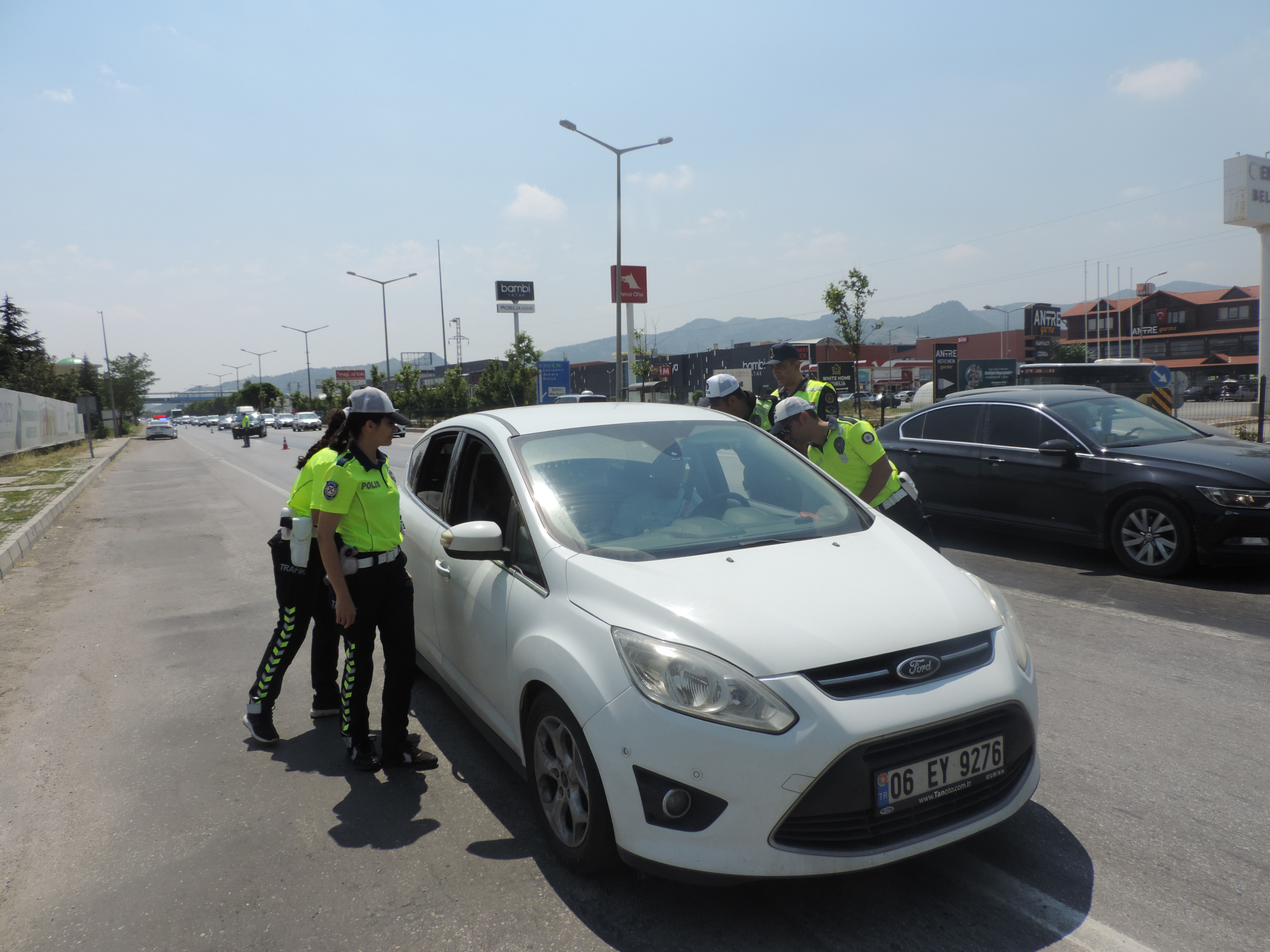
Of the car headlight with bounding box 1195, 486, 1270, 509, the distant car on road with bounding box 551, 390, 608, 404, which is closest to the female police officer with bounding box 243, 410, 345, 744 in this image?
the distant car on road with bounding box 551, 390, 608, 404

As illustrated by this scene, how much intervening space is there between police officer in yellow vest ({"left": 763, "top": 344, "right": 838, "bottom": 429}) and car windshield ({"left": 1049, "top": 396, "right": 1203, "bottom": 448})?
2.80 m

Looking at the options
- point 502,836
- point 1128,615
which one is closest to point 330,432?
point 502,836

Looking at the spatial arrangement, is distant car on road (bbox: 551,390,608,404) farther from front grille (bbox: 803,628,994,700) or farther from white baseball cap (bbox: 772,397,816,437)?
front grille (bbox: 803,628,994,700)

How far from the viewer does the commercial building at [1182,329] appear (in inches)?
3034

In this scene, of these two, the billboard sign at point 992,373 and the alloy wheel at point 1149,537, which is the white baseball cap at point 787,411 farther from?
the billboard sign at point 992,373

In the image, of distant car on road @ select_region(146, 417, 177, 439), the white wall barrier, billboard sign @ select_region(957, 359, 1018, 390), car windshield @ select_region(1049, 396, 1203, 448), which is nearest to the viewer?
car windshield @ select_region(1049, 396, 1203, 448)

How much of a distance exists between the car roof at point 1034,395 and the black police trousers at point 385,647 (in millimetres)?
6365

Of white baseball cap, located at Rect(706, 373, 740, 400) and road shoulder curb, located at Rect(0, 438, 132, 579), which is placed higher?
white baseball cap, located at Rect(706, 373, 740, 400)

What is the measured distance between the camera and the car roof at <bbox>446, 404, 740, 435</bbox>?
395 cm

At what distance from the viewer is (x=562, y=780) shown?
115 inches

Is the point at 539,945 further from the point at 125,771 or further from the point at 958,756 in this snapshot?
the point at 125,771

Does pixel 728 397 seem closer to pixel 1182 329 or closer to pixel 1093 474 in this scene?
pixel 1093 474

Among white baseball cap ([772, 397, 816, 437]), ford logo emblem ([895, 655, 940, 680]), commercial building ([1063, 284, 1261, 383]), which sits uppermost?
commercial building ([1063, 284, 1261, 383])

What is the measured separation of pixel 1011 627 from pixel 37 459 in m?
36.2
